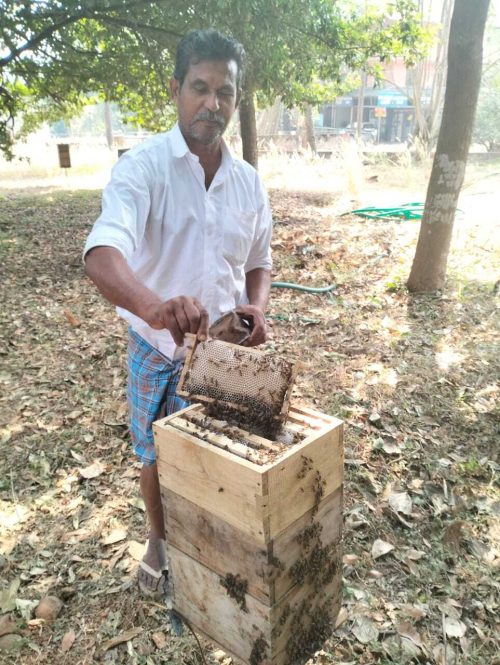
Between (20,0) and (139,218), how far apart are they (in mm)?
7169

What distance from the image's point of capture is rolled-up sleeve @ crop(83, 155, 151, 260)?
1.95 m

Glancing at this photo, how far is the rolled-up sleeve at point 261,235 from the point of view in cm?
263

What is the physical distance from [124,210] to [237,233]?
580 millimetres

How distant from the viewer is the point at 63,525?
10.9 ft

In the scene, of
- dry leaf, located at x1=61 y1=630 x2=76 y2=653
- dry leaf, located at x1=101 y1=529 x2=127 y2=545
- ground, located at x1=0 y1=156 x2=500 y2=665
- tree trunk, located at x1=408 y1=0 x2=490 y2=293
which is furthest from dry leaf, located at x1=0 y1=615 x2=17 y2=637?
tree trunk, located at x1=408 y1=0 x2=490 y2=293

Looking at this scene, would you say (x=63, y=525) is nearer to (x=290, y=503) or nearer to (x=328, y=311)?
(x=290, y=503)

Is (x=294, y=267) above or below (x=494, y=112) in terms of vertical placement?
below

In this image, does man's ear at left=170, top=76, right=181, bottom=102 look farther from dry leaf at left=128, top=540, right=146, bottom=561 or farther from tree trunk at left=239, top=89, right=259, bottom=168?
tree trunk at left=239, top=89, right=259, bottom=168

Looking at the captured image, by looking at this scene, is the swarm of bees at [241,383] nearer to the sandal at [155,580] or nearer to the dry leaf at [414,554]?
the sandal at [155,580]

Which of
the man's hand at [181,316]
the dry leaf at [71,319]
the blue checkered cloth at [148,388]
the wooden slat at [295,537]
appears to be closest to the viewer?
the wooden slat at [295,537]

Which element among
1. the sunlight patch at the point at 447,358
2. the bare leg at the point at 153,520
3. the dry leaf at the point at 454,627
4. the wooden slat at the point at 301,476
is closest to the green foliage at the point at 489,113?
the sunlight patch at the point at 447,358

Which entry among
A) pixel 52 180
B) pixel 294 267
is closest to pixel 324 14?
pixel 294 267

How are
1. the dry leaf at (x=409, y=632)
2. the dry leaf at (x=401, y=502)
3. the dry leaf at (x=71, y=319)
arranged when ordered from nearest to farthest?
the dry leaf at (x=409, y=632), the dry leaf at (x=401, y=502), the dry leaf at (x=71, y=319)

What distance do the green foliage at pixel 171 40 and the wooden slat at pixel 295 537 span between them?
5.76 metres
